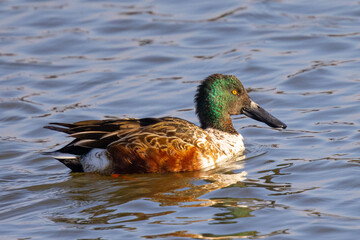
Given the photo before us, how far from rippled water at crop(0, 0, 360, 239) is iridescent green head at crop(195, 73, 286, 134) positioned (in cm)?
43

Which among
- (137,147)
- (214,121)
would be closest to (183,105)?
(214,121)

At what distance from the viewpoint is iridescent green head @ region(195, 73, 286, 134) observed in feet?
30.5

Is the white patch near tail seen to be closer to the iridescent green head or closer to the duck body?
the duck body

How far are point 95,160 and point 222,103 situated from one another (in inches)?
68.8

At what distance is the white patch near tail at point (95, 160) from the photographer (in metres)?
8.70

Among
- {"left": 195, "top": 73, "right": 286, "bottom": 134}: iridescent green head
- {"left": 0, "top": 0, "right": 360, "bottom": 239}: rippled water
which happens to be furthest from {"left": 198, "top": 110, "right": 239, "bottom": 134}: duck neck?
{"left": 0, "top": 0, "right": 360, "bottom": 239}: rippled water

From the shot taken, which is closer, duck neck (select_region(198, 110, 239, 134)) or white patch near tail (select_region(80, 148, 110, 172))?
white patch near tail (select_region(80, 148, 110, 172))

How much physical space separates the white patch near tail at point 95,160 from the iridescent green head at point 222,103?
1.38m

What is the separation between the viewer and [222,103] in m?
9.38

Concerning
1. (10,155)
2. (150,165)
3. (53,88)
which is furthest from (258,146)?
(53,88)

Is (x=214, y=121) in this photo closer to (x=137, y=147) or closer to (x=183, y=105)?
(x=137, y=147)

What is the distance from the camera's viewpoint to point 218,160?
9.00 m

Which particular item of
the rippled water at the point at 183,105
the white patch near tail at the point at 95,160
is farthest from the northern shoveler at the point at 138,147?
the rippled water at the point at 183,105

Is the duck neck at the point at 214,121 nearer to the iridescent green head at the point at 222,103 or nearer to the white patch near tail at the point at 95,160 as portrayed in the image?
the iridescent green head at the point at 222,103
